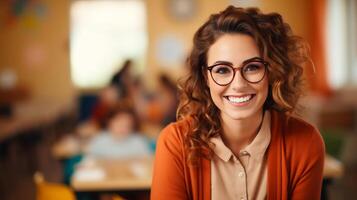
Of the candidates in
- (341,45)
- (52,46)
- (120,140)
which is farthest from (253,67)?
(52,46)

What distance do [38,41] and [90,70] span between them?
76cm

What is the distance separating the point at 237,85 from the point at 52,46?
5308 millimetres

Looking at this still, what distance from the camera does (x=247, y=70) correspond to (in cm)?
109

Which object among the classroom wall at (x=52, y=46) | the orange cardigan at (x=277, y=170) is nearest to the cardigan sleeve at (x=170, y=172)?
the orange cardigan at (x=277, y=170)

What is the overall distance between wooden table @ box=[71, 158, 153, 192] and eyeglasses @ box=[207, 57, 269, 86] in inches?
41.3

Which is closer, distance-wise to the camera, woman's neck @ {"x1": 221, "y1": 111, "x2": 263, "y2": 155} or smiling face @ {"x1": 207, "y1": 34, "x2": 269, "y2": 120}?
smiling face @ {"x1": 207, "y1": 34, "x2": 269, "y2": 120}

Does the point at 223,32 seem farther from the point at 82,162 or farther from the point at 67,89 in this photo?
the point at 67,89

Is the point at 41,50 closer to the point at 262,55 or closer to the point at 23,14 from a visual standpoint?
the point at 23,14

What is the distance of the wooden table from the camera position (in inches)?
81.4

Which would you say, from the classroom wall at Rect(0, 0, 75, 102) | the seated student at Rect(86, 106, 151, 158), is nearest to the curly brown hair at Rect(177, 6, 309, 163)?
the seated student at Rect(86, 106, 151, 158)

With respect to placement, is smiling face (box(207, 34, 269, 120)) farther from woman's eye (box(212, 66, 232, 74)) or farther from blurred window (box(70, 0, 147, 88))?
blurred window (box(70, 0, 147, 88))

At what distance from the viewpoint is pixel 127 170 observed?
2.26m

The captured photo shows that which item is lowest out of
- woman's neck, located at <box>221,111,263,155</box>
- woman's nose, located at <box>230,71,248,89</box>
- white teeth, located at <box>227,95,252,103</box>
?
woman's neck, located at <box>221,111,263,155</box>

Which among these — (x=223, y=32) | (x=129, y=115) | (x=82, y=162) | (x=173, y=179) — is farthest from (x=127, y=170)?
(x=223, y=32)
